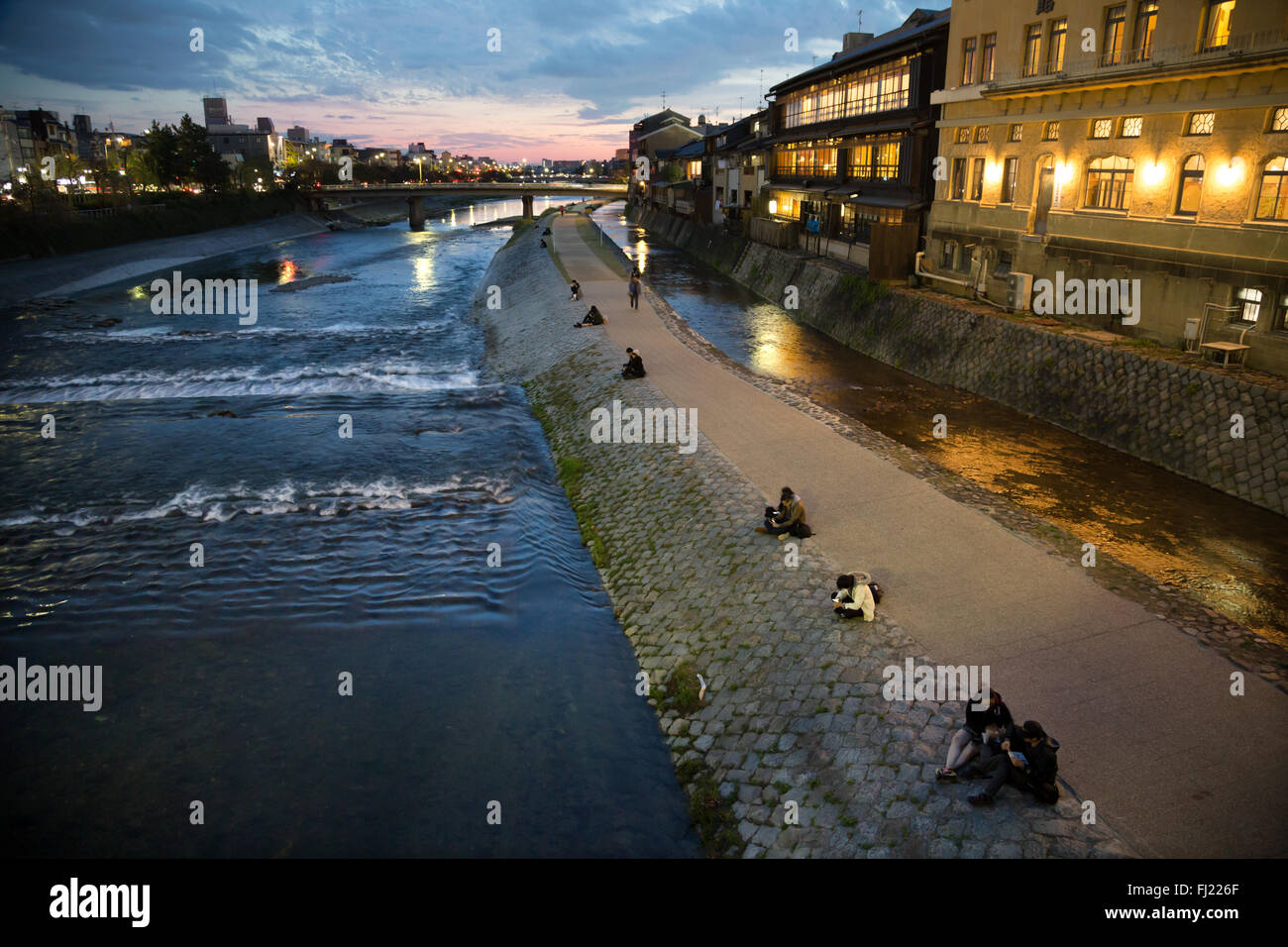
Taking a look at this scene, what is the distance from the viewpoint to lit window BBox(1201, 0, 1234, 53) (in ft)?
65.4

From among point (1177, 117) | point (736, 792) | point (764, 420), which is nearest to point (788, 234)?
point (1177, 117)

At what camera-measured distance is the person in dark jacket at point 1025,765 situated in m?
7.77

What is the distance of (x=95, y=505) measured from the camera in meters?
19.2

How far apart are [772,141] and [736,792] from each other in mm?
57657

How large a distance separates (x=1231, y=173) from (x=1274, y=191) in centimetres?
130

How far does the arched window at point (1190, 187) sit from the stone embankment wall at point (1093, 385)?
4.51m

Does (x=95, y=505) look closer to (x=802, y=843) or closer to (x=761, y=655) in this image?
(x=761, y=655)

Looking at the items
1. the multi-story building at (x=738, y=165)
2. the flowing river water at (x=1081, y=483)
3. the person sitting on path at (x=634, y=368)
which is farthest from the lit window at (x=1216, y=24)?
the multi-story building at (x=738, y=165)

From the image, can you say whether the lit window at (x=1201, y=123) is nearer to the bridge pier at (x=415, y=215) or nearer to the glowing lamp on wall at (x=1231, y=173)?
the glowing lamp on wall at (x=1231, y=173)

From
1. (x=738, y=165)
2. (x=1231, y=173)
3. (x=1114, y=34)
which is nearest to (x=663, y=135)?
(x=738, y=165)

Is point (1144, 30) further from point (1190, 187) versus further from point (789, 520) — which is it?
point (789, 520)

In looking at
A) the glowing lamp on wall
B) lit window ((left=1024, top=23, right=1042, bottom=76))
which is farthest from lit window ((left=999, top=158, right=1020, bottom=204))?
the glowing lamp on wall

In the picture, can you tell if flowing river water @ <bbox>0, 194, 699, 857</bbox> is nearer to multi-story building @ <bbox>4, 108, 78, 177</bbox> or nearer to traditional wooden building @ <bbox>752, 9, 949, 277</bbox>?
traditional wooden building @ <bbox>752, 9, 949, 277</bbox>

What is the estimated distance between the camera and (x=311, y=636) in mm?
13844
